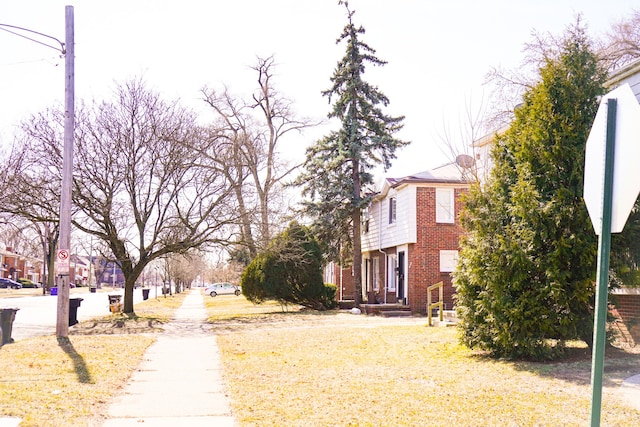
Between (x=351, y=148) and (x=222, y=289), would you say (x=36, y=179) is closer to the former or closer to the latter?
(x=351, y=148)

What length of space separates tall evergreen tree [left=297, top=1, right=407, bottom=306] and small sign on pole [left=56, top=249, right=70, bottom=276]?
→ 1559 cm

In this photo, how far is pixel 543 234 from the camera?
10.1 m

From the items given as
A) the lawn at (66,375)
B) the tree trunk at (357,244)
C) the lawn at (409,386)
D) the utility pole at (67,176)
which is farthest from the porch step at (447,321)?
the utility pole at (67,176)

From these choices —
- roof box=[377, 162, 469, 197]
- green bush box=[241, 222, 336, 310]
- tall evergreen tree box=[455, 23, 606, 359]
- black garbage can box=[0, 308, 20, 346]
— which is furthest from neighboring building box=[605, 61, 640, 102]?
green bush box=[241, 222, 336, 310]

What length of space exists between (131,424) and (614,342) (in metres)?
8.68

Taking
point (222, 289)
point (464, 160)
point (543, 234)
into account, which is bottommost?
point (222, 289)

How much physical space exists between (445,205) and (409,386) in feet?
56.9

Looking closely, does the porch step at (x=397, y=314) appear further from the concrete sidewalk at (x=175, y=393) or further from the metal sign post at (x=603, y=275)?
the metal sign post at (x=603, y=275)

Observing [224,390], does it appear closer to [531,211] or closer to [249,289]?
[531,211]

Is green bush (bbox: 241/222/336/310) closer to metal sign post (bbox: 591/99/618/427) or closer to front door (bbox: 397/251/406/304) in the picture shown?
front door (bbox: 397/251/406/304)

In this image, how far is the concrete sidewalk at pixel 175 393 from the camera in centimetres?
704

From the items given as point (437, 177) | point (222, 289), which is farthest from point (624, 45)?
point (222, 289)

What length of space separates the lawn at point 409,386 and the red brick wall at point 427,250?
11.0 m

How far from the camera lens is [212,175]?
25219 mm
